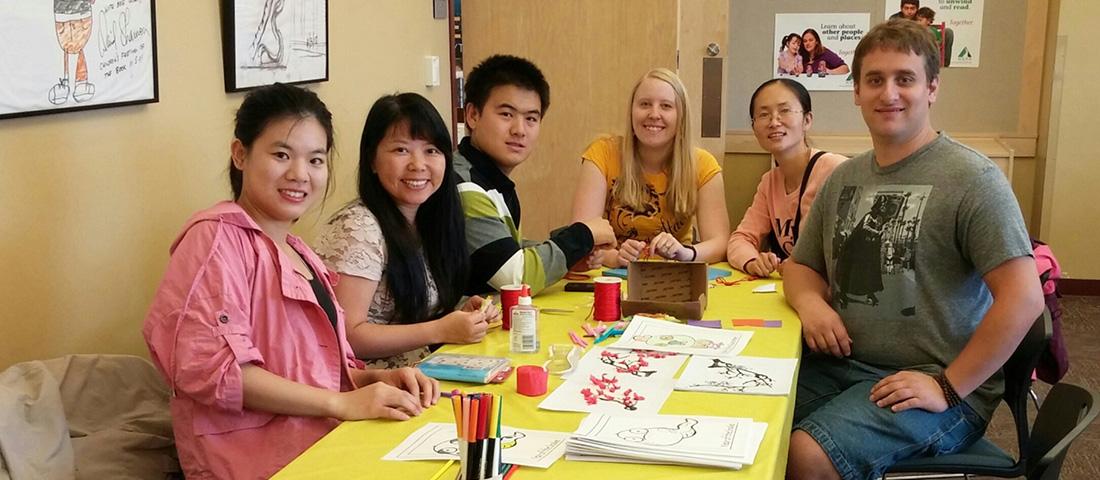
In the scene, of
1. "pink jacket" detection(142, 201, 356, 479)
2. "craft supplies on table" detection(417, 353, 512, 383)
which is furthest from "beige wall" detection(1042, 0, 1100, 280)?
"pink jacket" detection(142, 201, 356, 479)

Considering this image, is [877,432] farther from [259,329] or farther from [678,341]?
[259,329]

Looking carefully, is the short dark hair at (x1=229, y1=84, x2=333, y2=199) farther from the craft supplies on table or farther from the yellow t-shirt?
the yellow t-shirt

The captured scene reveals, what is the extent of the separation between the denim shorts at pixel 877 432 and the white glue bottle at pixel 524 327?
0.62 metres

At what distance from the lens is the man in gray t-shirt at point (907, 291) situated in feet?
6.49

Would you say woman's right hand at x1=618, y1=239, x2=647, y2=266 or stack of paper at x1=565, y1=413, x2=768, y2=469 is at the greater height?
woman's right hand at x1=618, y1=239, x2=647, y2=266

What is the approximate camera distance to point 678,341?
203cm

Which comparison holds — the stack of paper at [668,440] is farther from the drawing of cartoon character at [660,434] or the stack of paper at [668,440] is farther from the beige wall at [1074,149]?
the beige wall at [1074,149]

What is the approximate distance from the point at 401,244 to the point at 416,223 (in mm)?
142

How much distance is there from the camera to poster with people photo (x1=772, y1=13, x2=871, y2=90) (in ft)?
17.2

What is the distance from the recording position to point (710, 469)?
1.35 metres

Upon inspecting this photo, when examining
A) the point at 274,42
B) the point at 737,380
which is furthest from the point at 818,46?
the point at 737,380

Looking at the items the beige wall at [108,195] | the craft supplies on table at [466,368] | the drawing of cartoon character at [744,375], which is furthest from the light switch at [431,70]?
the drawing of cartoon character at [744,375]

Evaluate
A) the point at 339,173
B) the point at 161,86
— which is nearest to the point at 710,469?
the point at 161,86

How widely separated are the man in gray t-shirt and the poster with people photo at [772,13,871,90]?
126 inches
